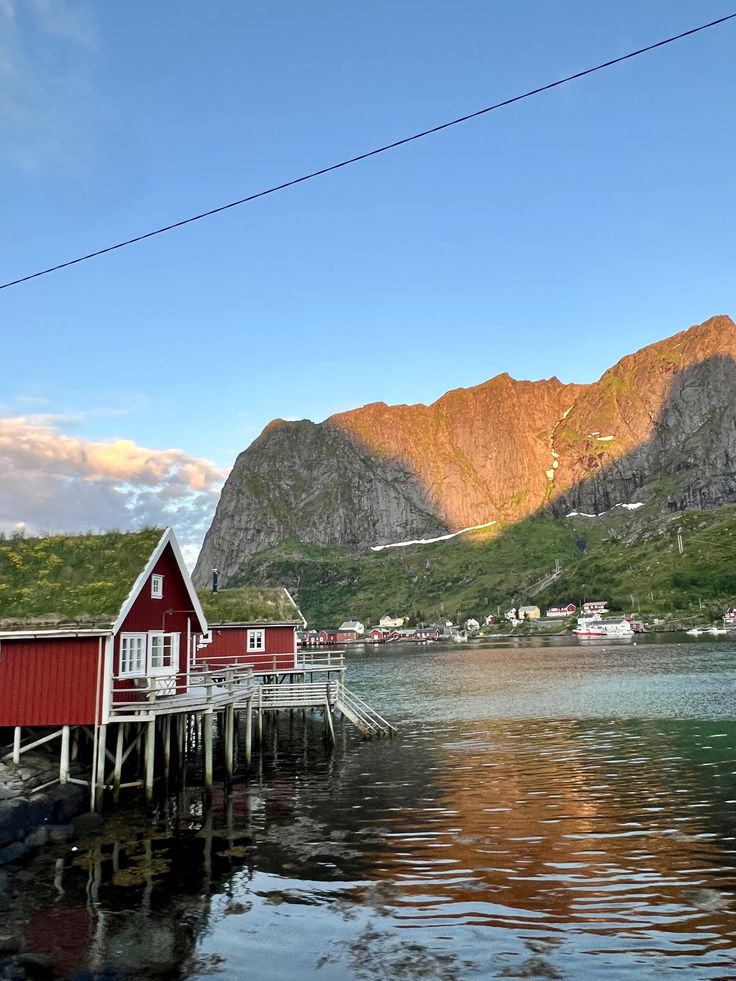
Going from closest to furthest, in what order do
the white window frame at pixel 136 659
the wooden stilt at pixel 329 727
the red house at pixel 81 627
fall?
the red house at pixel 81 627 → the white window frame at pixel 136 659 → the wooden stilt at pixel 329 727

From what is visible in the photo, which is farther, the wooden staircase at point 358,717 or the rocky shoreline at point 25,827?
the wooden staircase at point 358,717

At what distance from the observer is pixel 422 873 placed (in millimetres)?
19109

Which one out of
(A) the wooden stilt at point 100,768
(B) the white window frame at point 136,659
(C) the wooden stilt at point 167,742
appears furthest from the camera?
(C) the wooden stilt at point 167,742

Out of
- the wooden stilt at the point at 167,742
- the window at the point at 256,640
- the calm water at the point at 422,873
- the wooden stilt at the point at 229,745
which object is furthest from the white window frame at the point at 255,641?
the wooden stilt at the point at 167,742

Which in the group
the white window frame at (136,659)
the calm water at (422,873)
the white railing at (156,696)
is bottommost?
the calm water at (422,873)

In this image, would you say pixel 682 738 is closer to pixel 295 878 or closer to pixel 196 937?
pixel 295 878

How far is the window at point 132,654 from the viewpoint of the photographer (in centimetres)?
2773

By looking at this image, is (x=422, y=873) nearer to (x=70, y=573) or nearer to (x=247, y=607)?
(x=70, y=573)

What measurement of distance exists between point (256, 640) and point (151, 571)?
20052 millimetres

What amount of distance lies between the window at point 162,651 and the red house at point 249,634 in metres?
13.7

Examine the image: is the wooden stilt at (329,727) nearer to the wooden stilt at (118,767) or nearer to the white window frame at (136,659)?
the white window frame at (136,659)

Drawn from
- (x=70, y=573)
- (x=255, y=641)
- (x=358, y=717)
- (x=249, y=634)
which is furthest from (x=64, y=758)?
(x=358, y=717)

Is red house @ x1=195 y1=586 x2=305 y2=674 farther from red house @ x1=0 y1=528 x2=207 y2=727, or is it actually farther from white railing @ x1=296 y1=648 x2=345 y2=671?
red house @ x1=0 y1=528 x2=207 y2=727

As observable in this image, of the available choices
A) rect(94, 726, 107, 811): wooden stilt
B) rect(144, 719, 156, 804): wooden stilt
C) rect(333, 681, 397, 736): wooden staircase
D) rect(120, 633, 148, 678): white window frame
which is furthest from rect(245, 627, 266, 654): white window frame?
rect(94, 726, 107, 811): wooden stilt
